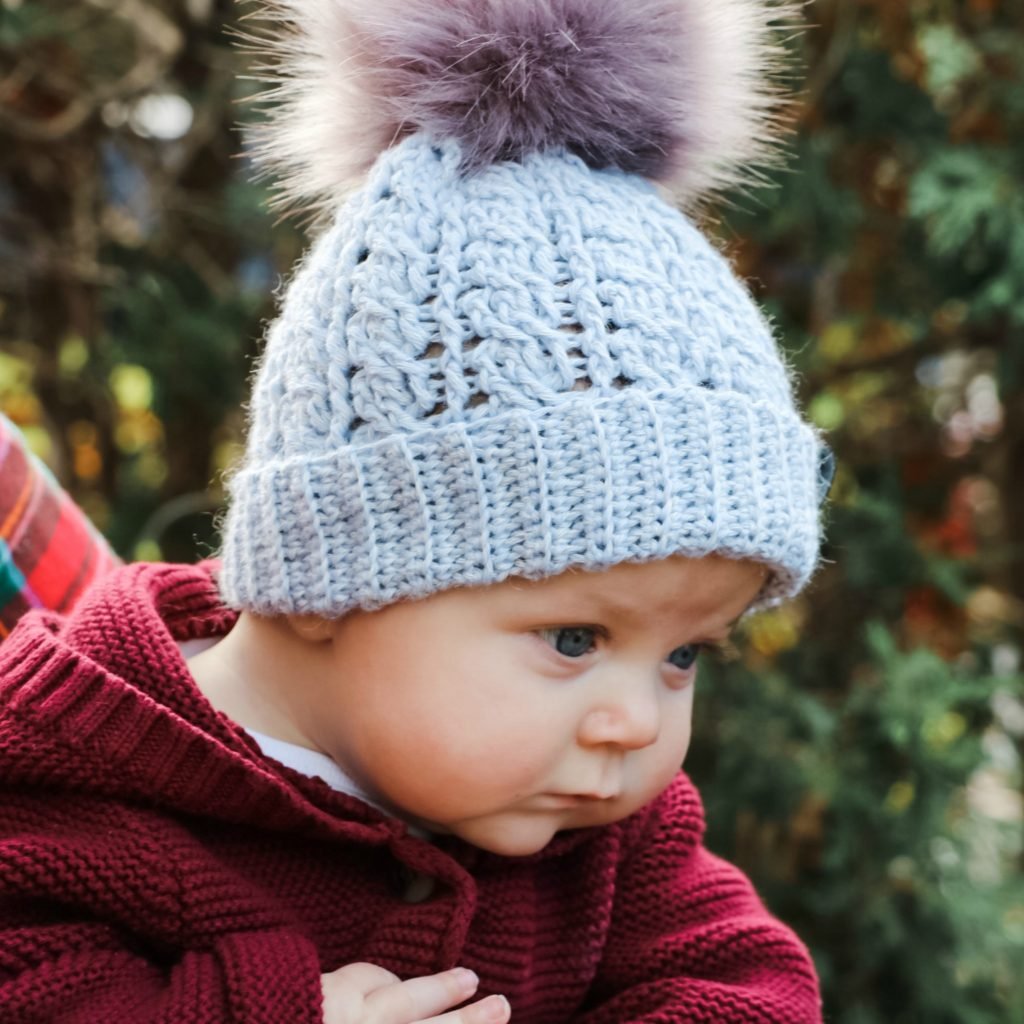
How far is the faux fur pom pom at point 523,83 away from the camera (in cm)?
126

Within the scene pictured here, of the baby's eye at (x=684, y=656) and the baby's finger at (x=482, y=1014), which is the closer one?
the baby's finger at (x=482, y=1014)

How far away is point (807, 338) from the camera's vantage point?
239cm

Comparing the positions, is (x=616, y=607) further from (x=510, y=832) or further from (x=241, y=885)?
(x=241, y=885)

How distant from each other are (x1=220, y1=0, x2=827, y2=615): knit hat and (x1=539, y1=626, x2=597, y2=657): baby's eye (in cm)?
7

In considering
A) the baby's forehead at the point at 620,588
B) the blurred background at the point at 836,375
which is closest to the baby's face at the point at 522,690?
the baby's forehead at the point at 620,588

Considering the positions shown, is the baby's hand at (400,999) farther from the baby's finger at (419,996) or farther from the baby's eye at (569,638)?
the baby's eye at (569,638)

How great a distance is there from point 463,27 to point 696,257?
0.32 m

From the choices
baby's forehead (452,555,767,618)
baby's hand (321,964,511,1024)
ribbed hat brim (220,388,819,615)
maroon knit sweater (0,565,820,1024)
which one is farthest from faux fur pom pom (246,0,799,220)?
baby's hand (321,964,511,1024)

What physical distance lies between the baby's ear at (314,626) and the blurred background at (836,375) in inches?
47.2

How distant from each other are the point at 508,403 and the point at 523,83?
340 millimetres

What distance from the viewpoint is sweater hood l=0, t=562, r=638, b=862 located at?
116cm

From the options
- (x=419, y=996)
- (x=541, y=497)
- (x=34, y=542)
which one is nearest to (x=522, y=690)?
(x=541, y=497)

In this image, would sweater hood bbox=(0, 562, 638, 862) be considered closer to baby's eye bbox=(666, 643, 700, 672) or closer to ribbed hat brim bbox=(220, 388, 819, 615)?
ribbed hat brim bbox=(220, 388, 819, 615)

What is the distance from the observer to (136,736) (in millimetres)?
1175
